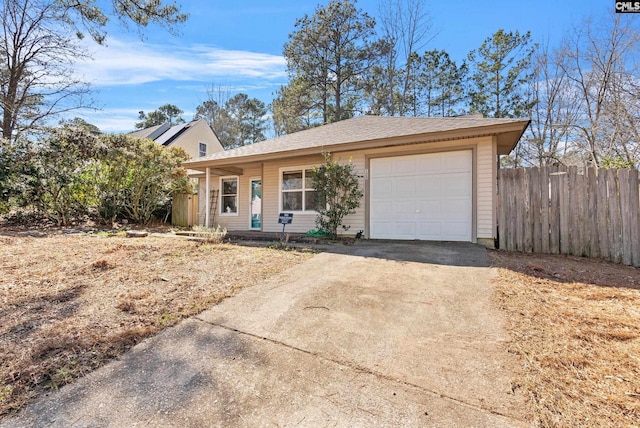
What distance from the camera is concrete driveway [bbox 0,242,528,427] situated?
171cm

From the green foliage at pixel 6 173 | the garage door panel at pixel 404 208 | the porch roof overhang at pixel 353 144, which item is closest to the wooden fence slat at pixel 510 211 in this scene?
the porch roof overhang at pixel 353 144

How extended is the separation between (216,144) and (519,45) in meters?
22.0

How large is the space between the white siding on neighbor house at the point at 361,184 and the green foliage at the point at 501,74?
1294cm

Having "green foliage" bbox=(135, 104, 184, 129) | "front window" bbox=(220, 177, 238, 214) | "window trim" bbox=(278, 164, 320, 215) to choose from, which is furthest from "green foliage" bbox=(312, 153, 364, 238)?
"green foliage" bbox=(135, 104, 184, 129)

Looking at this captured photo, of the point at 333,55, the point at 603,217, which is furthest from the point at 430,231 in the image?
the point at 333,55

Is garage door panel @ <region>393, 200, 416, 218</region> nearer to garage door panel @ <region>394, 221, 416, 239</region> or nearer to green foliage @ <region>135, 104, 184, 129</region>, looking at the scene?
garage door panel @ <region>394, 221, 416, 239</region>

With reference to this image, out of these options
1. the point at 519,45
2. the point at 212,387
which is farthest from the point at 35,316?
the point at 519,45

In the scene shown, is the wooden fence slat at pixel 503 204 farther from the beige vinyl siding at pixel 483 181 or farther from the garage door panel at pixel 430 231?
the garage door panel at pixel 430 231

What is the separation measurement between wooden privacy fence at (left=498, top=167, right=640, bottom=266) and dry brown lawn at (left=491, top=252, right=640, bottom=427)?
3.80 feet

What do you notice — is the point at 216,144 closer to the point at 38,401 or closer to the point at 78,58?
the point at 78,58

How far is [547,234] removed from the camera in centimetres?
580

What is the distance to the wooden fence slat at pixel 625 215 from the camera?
5242 millimetres

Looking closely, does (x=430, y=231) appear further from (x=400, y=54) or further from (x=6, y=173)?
(x=400, y=54)

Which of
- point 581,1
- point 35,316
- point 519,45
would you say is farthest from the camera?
point 519,45
